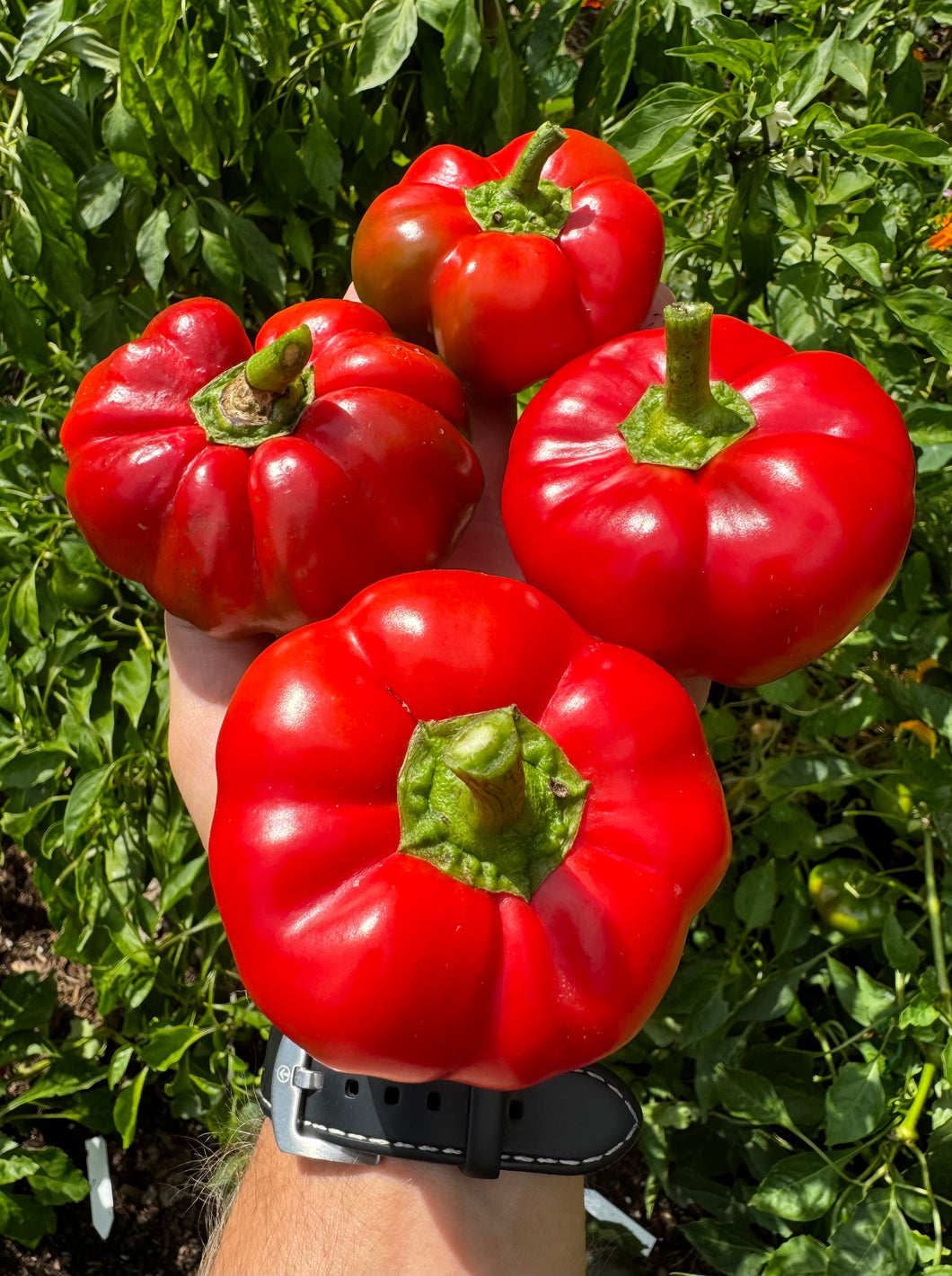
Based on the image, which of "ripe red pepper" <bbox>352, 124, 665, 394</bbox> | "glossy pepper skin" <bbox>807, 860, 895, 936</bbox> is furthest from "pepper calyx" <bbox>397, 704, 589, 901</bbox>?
"glossy pepper skin" <bbox>807, 860, 895, 936</bbox>

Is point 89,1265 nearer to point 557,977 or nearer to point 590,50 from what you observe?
point 557,977

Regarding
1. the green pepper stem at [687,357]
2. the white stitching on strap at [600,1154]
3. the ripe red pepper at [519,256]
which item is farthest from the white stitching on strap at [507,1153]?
the ripe red pepper at [519,256]

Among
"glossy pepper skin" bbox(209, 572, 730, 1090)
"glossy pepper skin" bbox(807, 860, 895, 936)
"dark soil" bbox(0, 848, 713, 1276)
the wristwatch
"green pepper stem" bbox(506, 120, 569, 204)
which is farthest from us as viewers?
"dark soil" bbox(0, 848, 713, 1276)

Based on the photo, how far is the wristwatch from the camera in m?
1.45

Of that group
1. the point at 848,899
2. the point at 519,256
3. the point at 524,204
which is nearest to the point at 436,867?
the point at 519,256

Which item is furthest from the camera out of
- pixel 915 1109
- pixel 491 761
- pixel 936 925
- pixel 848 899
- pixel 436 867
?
pixel 848 899

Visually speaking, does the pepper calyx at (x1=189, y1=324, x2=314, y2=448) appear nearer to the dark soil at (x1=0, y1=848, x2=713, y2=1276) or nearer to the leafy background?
the leafy background

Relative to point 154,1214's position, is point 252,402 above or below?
above

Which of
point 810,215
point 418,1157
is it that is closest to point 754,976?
point 418,1157

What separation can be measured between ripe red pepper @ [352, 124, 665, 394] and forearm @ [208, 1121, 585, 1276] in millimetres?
1171

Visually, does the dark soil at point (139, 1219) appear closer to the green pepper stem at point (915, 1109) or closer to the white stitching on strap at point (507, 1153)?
the white stitching on strap at point (507, 1153)

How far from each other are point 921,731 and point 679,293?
0.96 metres

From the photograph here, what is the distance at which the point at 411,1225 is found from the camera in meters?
1.47

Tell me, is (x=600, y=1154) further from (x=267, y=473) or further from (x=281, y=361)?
(x=281, y=361)
